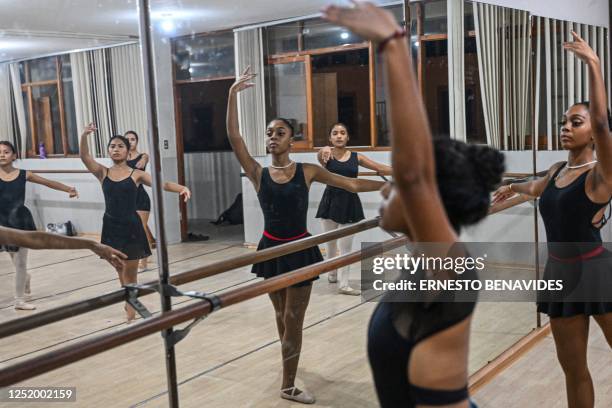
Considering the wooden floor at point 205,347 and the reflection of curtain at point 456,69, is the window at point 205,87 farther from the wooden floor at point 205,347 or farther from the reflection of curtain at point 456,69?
the reflection of curtain at point 456,69

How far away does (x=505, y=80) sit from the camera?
13.1 feet

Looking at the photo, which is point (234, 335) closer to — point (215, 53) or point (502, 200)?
point (215, 53)

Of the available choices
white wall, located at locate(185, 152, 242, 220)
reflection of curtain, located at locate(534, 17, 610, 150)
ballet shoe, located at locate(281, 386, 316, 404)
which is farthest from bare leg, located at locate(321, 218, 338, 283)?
reflection of curtain, located at locate(534, 17, 610, 150)

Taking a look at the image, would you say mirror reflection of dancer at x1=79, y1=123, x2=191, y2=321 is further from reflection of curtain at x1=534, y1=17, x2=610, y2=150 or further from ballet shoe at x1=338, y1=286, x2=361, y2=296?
reflection of curtain at x1=534, y1=17, x2=610, y2=150

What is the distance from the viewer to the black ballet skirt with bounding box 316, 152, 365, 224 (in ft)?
9.25

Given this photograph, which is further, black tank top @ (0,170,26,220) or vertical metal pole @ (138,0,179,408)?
black tank top @ (0,170,26,220)

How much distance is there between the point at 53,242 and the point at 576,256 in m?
1.79

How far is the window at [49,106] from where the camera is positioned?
81.7 inches

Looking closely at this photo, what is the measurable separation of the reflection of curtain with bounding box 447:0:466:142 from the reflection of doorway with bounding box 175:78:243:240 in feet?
5.12

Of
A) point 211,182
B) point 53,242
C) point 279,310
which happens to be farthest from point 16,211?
point 279,310

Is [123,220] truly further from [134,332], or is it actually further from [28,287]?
[134,332]

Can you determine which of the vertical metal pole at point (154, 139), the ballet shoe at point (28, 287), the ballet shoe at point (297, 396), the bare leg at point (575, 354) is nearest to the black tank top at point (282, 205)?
the ballet shoe at point (297, 396)

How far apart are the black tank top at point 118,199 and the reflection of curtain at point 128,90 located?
183 millimetres

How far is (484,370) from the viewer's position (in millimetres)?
3084
